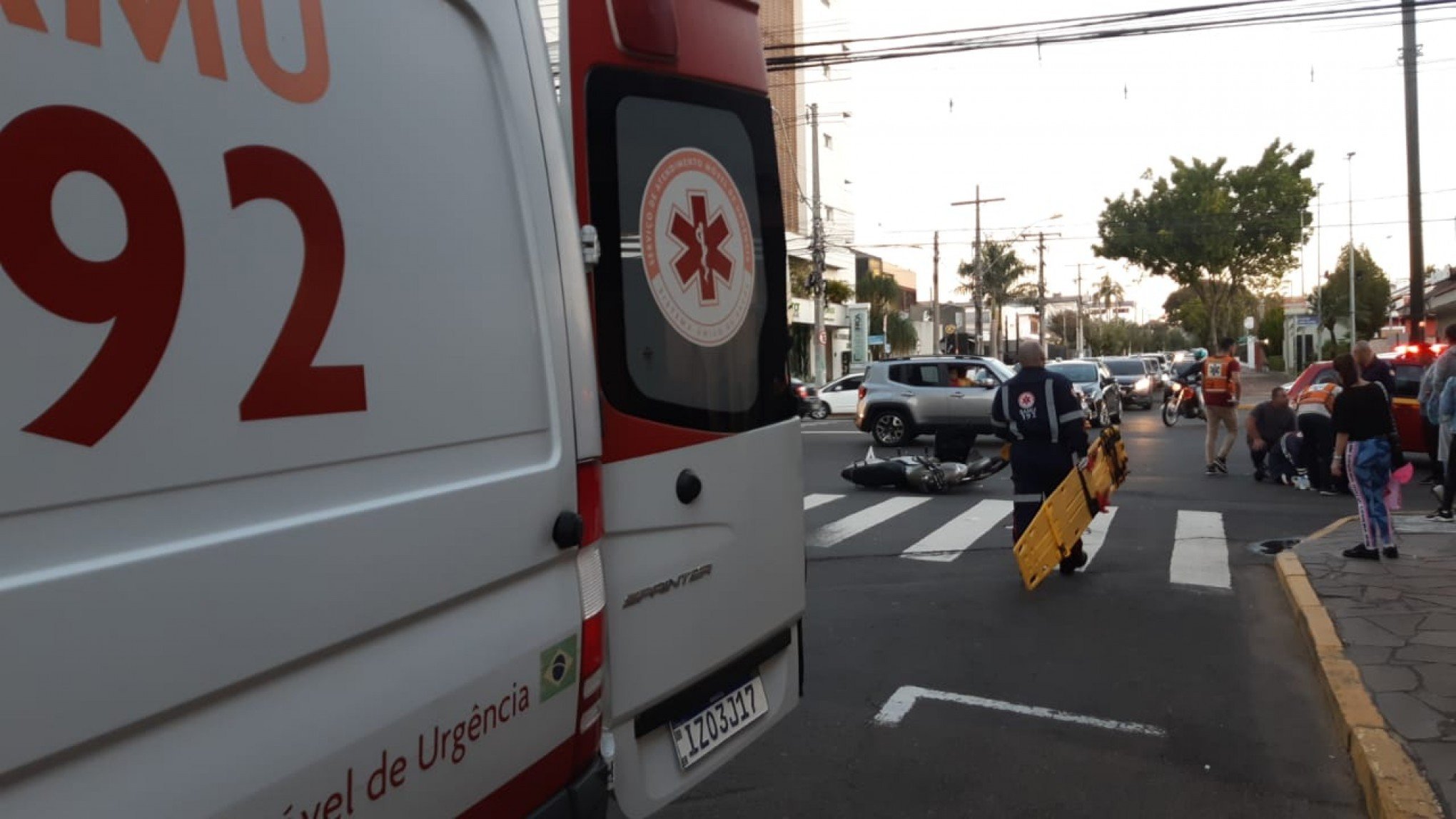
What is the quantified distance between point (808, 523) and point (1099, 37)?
741cm

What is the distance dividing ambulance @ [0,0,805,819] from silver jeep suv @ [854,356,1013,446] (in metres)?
17.6

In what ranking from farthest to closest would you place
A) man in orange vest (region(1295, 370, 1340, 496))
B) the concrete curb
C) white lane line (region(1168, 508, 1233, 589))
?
1. man in orange vest (region(1295, 370, 1340, 496))
2. white lane line (region(1168, 508, 1233, 589))
3. the concrete curb

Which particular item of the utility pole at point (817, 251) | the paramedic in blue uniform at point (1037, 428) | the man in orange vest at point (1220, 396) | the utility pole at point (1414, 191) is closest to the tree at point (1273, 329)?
the utility pole at point (817, 251)

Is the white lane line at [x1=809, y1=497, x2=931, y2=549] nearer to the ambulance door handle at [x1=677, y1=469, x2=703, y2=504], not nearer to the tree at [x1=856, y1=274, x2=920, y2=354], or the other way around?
the ambulance door handle at [x1=677, y1=469, x2=703, y2=504]

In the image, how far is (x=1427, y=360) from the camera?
14117 mm

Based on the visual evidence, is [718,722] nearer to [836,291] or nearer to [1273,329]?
[836,291]

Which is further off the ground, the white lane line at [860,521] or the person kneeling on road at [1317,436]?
the person kneeling on road at [1317,436]

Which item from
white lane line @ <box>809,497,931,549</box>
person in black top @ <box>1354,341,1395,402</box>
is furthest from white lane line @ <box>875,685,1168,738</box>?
person in black top @ <box>1354,341,1395,402</box>

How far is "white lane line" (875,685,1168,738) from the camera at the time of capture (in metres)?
5.15

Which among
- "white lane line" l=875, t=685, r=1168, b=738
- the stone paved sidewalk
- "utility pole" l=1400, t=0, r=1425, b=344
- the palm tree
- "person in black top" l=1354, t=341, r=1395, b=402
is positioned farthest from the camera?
the palm tree

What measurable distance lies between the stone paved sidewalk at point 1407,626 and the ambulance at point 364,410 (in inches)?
128

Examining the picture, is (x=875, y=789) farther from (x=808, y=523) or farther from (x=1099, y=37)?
(x=1099, y=37)

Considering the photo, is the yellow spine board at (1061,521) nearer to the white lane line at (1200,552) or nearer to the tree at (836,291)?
the white lane line at (1200,552)

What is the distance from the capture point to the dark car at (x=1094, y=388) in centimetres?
2392
